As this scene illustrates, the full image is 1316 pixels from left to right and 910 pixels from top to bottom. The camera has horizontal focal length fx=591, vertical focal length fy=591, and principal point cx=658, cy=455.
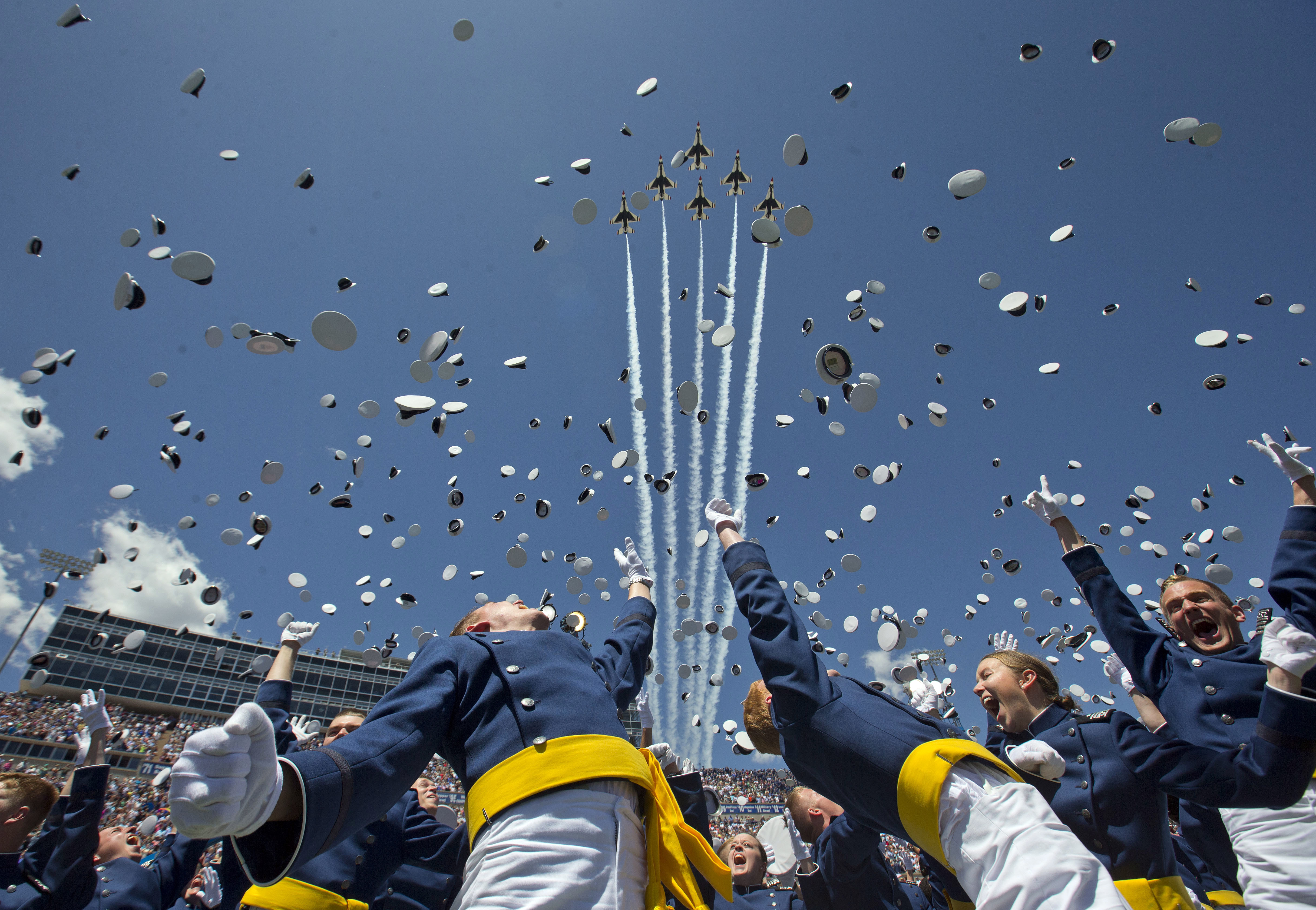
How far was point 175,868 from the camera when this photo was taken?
4570 mm

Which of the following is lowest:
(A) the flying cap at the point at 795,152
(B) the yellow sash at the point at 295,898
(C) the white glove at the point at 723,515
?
(B) the yellow sash at the point at 295,898

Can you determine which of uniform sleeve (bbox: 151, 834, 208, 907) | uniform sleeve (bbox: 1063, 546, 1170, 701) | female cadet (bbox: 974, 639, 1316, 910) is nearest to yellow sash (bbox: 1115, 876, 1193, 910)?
female cadet (bbox: 974, 639, 1316, 910)

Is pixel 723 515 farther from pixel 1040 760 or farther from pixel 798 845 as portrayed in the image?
pixel 798 845

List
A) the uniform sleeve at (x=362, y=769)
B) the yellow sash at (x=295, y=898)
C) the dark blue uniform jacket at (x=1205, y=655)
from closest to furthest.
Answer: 1. the uniform sleeve at (x=362, y=769)
2. the dark blue uniform jacket at (x=1205, y=655)
3. the yellow sash at (x=295, y=898)

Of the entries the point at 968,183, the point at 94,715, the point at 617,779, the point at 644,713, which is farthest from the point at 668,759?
the point at 968,183

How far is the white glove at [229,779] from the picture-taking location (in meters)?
1.47

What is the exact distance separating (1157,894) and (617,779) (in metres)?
3.20

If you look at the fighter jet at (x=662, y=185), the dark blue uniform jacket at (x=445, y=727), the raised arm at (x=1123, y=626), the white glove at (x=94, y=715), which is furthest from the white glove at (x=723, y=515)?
the fighter jet at (x=662, y=185)

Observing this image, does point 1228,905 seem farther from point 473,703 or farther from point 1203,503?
point 1203,503

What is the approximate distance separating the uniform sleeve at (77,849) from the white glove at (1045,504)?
6.93 m

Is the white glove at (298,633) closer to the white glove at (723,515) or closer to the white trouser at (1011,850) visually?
the white glove at (723,515)

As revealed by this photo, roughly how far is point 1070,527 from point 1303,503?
120cm

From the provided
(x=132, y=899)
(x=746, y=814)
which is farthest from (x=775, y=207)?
(x=746, y=814)

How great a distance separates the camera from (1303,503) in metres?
3.40
